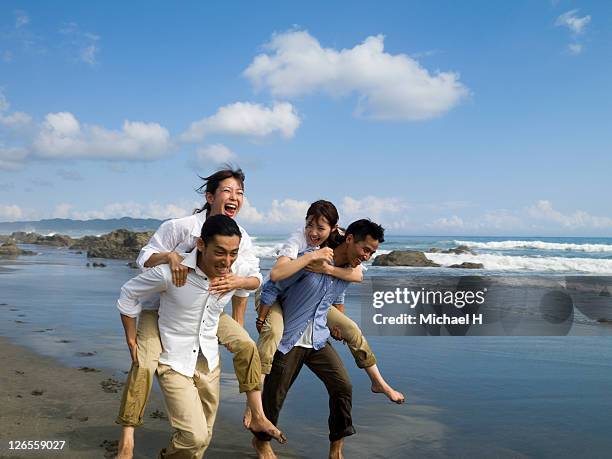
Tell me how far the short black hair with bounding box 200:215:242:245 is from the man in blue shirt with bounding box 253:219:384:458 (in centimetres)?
113

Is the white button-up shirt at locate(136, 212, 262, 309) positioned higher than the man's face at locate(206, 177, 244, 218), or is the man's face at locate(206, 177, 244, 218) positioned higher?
the man's face at locate(206, 177, 244, 218)

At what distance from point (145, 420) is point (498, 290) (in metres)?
15.6

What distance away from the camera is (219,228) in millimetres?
3672

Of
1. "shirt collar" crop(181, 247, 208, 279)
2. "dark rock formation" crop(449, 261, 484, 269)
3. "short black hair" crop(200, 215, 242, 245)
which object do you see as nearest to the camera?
"short black hair" crop(200, 215, 242, 245)

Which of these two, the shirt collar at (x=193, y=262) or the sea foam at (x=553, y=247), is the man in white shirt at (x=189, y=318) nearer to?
the shirt collar at (x=193, y=262)

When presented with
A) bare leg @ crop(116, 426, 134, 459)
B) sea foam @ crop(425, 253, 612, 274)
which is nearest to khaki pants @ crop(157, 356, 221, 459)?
bare leg @ crop(116, 426, 134, 459)

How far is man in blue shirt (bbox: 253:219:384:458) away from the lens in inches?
183

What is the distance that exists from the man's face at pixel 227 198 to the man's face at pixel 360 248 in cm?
92

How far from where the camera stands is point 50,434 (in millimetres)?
5113

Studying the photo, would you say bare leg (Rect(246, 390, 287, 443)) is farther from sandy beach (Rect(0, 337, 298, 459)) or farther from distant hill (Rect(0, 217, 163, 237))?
distant hill (Rect(0, 217, 163, 237))

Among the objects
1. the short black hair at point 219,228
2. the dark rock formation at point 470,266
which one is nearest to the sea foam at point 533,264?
the dark rock formation at point 470,266

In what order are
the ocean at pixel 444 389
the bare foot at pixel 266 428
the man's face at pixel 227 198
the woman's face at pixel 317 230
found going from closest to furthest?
the bare foot at pixel 266 428, the man's face at pixel 227 198, the woman's face at pixel 317 230, the ocean at pixel 444 389

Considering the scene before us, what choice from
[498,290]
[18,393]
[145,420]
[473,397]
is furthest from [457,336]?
[498,290]

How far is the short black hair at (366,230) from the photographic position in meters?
4.46
